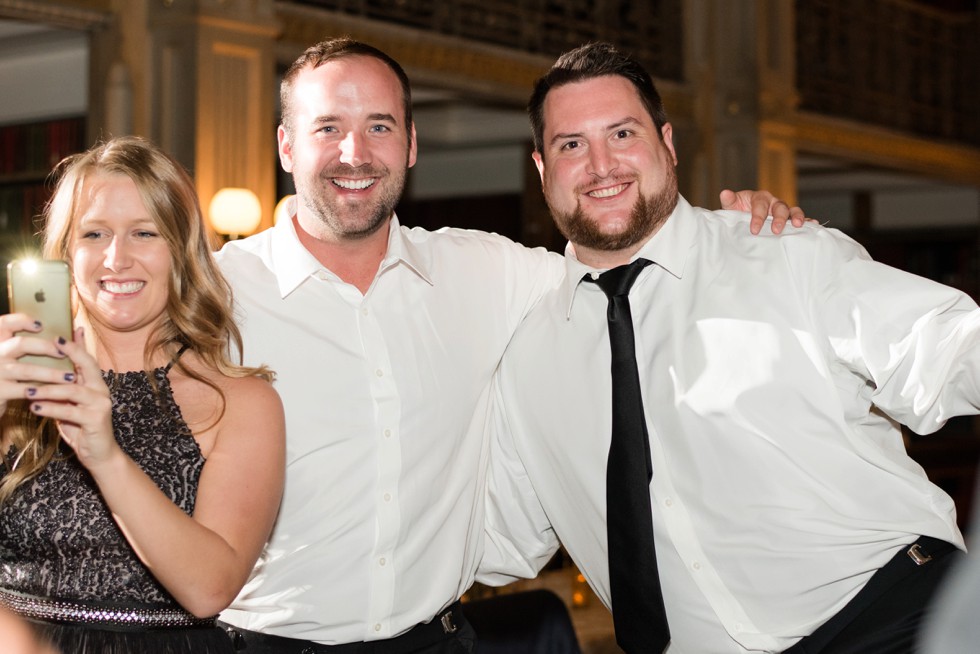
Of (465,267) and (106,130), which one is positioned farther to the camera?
(106,130)

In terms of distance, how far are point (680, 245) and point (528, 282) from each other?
0.46 meters

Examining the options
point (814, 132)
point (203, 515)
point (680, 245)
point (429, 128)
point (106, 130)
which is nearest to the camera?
point (203, 515)

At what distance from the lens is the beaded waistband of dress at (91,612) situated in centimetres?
184

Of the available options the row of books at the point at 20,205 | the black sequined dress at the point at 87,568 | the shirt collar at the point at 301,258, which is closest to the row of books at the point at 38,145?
the row of books at the point at 20,205

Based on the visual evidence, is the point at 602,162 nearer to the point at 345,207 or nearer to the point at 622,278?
the point at 622,278

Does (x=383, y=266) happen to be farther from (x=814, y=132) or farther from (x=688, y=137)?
(x=814, y=132)

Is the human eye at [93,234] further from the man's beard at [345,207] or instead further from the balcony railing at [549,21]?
the balcony railing at [549,21]

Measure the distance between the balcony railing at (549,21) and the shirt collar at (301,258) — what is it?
15.1 ft

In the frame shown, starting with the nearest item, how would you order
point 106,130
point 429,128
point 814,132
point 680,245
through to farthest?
point 680,245 → point 106,130 → point 814,132 → point 429,128

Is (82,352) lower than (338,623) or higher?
higher

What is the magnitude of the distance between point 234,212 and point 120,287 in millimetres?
4126

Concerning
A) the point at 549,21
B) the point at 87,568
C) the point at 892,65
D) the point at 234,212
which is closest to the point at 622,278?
the point at 87,568

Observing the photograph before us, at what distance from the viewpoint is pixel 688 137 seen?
30.5ft

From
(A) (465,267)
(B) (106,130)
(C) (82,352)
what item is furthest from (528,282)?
(B) (106,130)
